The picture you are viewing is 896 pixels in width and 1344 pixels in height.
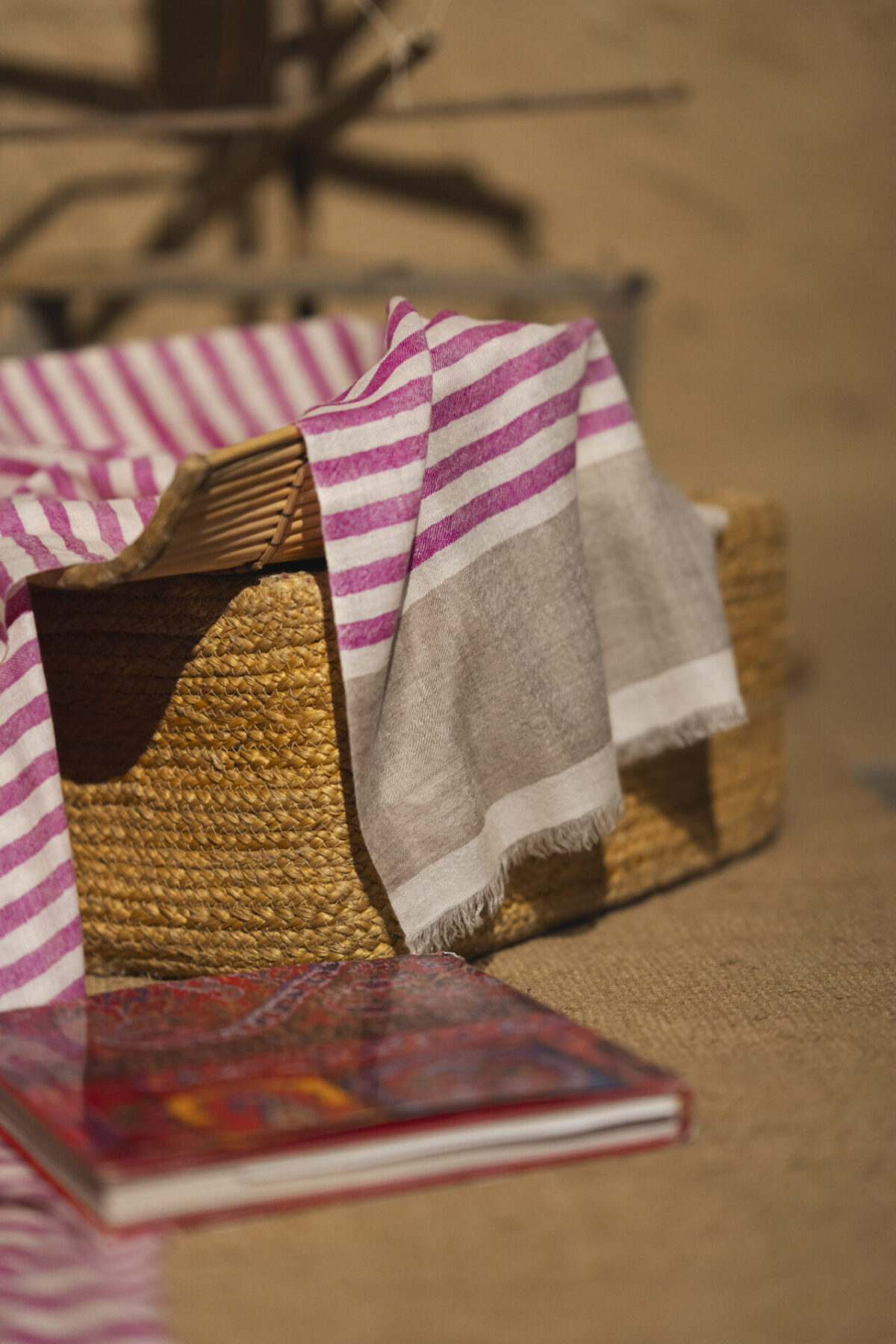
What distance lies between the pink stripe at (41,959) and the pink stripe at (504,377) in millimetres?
373

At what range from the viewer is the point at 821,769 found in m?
1.55

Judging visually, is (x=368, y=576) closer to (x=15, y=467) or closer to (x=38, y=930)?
(x=38, y=930)

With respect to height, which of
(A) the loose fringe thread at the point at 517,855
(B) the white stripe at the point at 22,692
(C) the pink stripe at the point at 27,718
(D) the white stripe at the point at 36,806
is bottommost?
(A) the loose fringe thread at the point at 517,855

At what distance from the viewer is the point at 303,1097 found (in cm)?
59

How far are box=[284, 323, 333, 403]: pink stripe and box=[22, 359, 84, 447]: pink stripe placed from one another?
0.23 meters

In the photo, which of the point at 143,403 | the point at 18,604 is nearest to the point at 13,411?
the point at 143,403

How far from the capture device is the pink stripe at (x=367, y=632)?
2.44ft

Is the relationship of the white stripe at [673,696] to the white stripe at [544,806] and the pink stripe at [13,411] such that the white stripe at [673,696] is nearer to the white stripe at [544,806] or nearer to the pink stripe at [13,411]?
the white stripe at [544,806]

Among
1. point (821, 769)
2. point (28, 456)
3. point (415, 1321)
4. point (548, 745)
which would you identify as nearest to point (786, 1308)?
point (415, 1321)

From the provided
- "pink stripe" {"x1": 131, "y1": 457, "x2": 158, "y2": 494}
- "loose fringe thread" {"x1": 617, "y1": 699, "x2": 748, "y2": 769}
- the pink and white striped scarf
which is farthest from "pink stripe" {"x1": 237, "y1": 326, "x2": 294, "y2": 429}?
"loose fringe thread" {"x1": 617, "y1": 699, "x2": 748, "y2": 769}

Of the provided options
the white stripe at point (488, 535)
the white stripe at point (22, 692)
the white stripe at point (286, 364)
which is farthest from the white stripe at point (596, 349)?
the white stripe at point (286, 364)

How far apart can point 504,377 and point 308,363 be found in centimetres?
61

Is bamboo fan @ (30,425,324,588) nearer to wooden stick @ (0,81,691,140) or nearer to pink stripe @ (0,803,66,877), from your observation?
pink stripe @ (0,803,66,877)

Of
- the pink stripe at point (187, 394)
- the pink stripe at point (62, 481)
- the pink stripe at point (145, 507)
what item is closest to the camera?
the pink stripe at point (145, 507)
